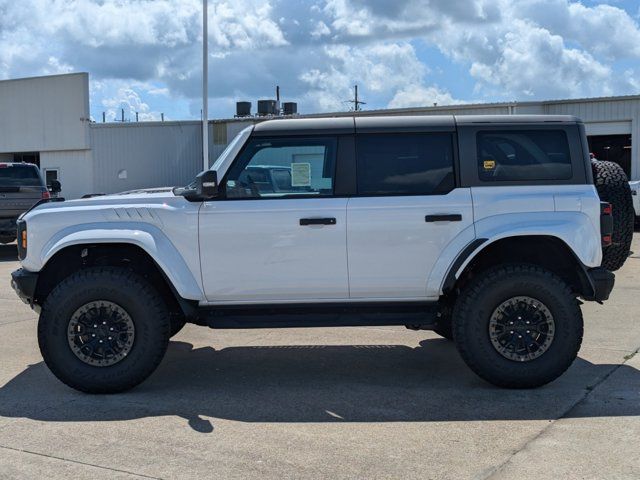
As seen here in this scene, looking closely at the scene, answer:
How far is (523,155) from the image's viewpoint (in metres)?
5.71

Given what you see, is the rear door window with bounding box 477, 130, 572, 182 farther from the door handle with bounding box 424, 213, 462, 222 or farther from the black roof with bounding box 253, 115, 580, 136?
the door handle with bounding box 424, 213, 462, 222

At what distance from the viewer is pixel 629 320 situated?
8195 millimetres

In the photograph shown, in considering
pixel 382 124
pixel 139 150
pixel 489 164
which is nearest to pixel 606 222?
pixel 489 164

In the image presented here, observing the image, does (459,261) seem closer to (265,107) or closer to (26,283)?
(26,283)

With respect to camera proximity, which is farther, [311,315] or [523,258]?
[523,258]

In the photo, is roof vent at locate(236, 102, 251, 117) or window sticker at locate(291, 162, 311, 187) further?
roof vent at locate(236, 102, 251, 117)

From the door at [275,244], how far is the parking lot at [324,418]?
840 mm

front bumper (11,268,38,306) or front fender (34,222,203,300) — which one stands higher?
front fender (34,222,203,300)

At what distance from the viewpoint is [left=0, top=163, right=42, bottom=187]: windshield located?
1503 cm

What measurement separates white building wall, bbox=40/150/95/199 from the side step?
24539mm

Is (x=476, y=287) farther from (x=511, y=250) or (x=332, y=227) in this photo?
(x=332, y=227)

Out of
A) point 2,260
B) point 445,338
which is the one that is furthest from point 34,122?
point 445,338

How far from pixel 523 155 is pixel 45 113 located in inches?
1062

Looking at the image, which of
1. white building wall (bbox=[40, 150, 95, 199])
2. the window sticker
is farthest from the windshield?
white building wall (bbox=[40, 150, 95, 199])
